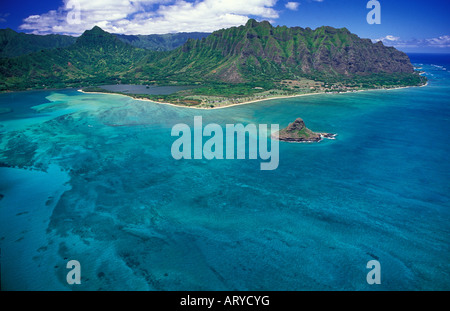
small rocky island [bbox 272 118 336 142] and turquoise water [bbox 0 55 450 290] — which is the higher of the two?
small rocky island [bbox 272 118 336 142]

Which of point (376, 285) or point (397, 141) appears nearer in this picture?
point (376, 285)

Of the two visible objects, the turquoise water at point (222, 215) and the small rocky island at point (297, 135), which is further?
the small rocky island at point (297, 135)

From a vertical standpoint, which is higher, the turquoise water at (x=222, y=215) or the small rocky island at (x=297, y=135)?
the small rocky island at (x=297, y=135)

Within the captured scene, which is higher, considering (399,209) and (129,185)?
(129,185)

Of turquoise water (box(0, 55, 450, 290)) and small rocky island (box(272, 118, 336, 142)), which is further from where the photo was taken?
small rocky island (box(272, 118, 336, 142))

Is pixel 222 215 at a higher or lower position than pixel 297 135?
lower

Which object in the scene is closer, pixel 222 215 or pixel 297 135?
pixel 222 215
